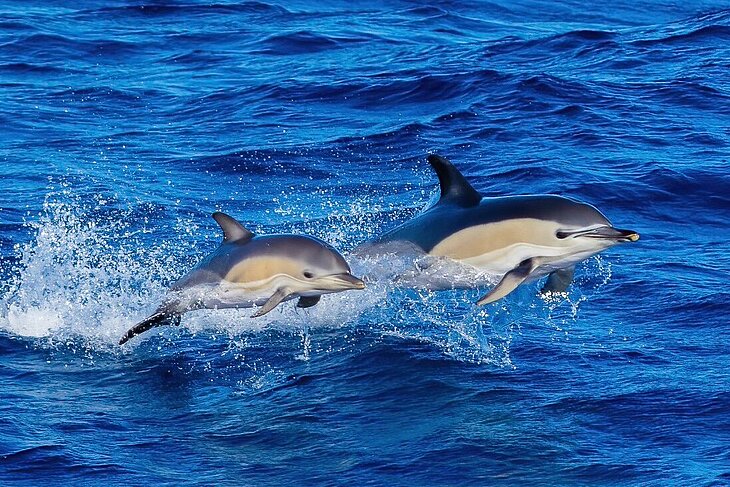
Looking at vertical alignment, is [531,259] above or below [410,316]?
above

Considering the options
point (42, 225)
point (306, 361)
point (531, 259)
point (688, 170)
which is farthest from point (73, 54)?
point (531, 259)

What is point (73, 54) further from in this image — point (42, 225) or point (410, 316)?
point (410, 316)

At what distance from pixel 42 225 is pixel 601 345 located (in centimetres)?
617

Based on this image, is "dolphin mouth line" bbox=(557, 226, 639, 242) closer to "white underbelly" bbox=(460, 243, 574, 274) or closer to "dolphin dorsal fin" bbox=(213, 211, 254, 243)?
"white underbelly" bbox=(460, 243, 574, 274)

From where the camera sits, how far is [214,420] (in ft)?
29.2

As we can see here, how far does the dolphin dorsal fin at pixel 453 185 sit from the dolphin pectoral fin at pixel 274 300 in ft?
Answer: 4.66

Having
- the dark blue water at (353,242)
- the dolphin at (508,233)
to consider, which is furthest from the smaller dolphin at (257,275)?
the dolphin at (508,233)

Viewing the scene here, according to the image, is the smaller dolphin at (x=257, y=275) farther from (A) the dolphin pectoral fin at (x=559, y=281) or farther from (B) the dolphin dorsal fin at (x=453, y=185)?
(A) the dolphin pectoral fin at (x=559, y=281)

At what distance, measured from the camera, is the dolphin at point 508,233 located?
29.5ft

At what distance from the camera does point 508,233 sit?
923 centimetres

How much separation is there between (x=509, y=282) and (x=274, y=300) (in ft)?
5.44

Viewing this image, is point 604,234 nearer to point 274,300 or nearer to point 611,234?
point 611,234

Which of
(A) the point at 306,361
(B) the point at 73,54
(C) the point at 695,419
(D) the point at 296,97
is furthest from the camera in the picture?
(B) the point at 73,54

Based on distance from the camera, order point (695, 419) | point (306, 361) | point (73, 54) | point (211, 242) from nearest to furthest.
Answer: point (695, 419), point (306, 361), point (211, 242), point (73, 54)
